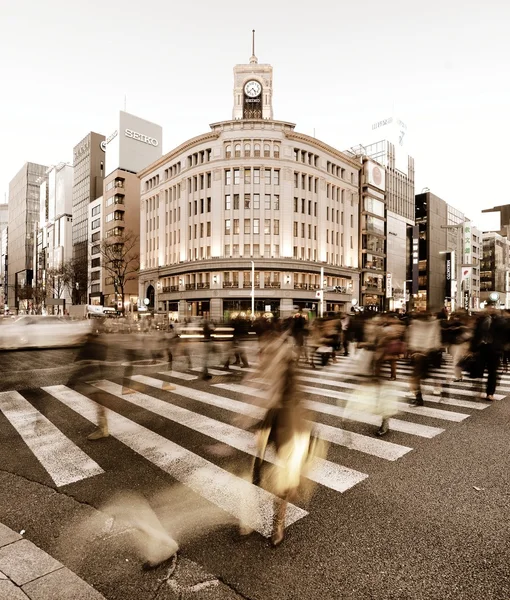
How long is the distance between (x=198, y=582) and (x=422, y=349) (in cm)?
679

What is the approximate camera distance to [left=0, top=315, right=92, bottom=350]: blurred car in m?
18.1

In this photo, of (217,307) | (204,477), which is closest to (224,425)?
(204,477)

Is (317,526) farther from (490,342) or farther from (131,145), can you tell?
(131,145)

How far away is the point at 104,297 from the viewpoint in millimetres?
79062

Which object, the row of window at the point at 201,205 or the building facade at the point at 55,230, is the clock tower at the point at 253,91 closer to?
the row of window at the point at 201,205

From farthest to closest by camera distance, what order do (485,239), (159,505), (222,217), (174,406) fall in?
(485,239), (222,217), (174,406), (159,505)

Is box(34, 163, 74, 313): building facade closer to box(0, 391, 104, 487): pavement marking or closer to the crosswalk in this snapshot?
the crosswalk

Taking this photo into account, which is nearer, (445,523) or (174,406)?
(445,523)

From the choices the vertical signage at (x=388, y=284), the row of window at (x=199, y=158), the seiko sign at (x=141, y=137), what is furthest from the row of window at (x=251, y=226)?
the seiko sign at (x=141, y=137)

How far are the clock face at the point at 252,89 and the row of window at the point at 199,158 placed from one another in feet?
67.4

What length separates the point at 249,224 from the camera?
51938 millimetres

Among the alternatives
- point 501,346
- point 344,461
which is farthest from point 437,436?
point 501,346

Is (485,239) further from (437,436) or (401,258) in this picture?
(437,436)

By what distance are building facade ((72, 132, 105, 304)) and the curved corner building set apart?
38.4 m
